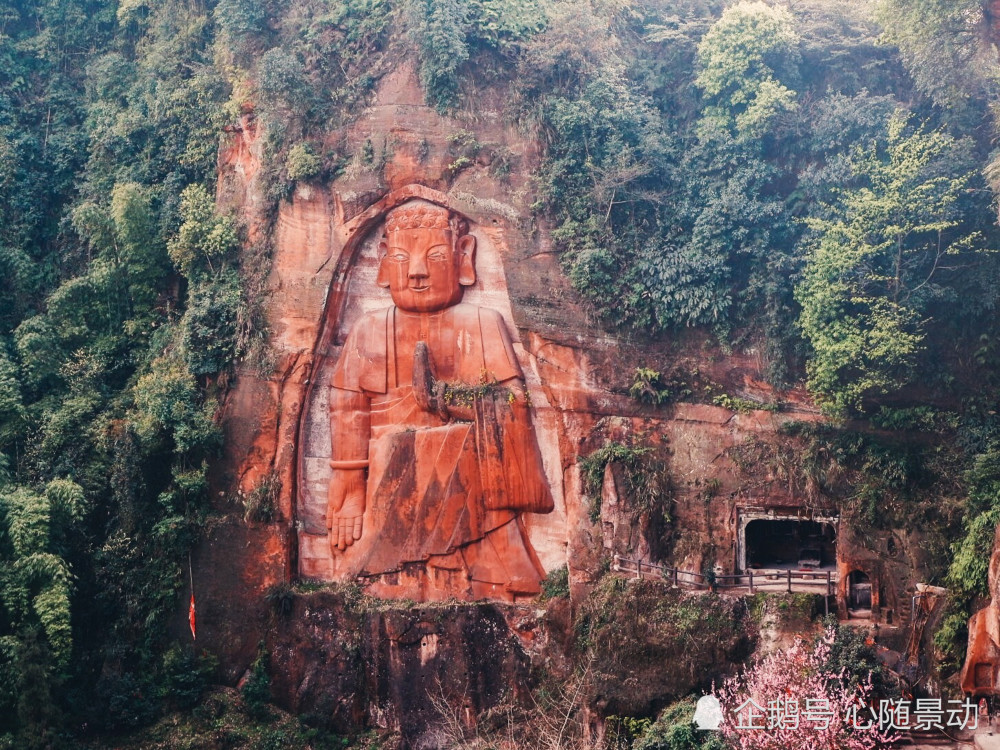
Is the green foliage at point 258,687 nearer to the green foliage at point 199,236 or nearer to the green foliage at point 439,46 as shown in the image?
the green foliage at point 199,236

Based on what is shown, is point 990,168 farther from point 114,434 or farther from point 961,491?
point 114,434

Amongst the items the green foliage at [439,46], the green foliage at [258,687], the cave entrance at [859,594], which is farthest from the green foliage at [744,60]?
the green foliage at [258,687]

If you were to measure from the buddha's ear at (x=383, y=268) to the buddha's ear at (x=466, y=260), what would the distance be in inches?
49.6

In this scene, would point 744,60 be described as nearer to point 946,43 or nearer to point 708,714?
point 946,43

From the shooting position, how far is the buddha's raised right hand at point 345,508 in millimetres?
21156

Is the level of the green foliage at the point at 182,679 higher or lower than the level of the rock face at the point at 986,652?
lower

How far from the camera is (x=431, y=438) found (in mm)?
20984

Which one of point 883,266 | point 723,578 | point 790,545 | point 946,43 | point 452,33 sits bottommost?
point 723,578

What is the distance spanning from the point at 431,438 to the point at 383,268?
10.1 ft

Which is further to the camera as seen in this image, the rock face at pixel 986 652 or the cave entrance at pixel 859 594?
the cave entrance at pixel 859 594

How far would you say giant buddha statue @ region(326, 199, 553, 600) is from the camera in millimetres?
20844

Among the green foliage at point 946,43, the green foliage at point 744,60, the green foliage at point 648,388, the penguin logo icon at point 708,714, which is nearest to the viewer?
the penguin logo icon at point 708,714

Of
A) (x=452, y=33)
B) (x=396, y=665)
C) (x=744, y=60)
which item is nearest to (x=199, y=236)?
(x=452, y=33)

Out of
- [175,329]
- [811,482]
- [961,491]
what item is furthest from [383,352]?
[961,491]
